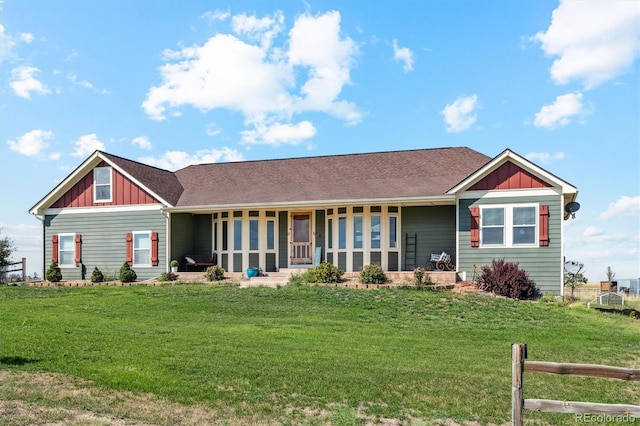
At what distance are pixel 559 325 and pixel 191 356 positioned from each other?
9541 millimetres

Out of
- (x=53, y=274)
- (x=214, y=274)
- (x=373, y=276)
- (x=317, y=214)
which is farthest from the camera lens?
(x=53, y=274)

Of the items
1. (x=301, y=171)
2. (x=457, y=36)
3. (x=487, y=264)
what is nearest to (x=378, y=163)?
(x=301, y=171)

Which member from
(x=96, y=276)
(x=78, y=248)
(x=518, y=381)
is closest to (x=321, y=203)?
(x=96, y=276)

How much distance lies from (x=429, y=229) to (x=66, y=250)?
52.2 feet

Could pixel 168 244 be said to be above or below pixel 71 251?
above

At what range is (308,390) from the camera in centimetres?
711

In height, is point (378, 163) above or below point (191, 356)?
above

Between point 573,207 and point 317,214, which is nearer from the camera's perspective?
point 573,207

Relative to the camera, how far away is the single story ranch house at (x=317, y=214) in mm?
19141

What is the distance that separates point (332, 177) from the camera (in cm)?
2402

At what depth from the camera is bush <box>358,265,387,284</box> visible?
18.9 meters

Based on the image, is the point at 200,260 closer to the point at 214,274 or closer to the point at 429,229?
the point at 214,274

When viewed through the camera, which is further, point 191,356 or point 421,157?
point 421,157

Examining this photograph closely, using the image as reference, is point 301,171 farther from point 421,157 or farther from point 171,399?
point 171,399
